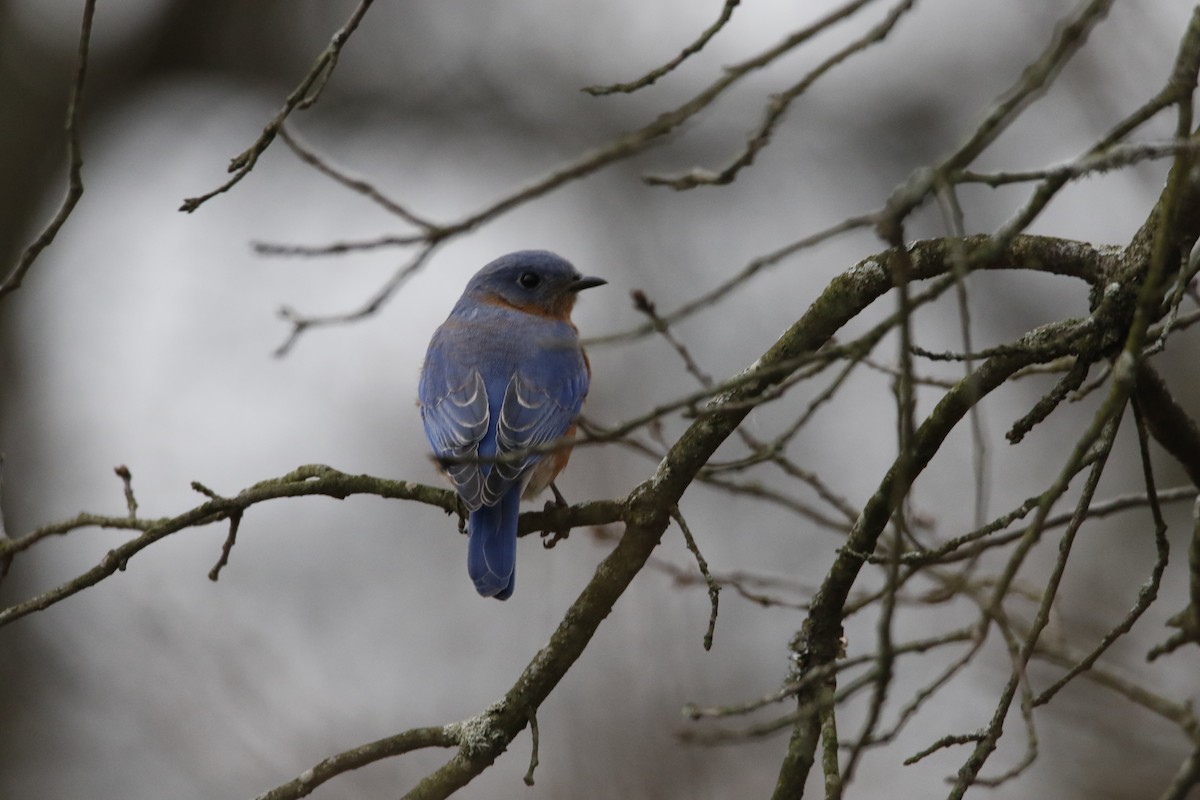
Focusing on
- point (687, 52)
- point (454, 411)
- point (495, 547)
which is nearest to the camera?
point (687, 52)

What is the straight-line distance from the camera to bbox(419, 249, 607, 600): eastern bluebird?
4.16m

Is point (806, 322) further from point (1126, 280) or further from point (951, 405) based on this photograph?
point (1126, 280)

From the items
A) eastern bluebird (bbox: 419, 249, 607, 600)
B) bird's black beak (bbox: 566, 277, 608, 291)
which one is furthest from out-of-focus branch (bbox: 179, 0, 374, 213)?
bird's black beak (bbox: 566, 277, 608, 291)

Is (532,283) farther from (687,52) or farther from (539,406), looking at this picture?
(687,52)

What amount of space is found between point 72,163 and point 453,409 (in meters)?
2.23

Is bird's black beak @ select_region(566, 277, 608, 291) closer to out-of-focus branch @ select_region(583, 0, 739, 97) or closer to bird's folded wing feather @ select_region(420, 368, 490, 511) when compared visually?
bird's folded wing feather @ select_region(420, 368, 490, 511)

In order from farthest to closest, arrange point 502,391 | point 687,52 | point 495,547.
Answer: point 502,391 → point 495,547 → point 687,52

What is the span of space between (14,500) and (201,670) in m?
2.18

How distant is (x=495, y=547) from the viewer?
418 cm

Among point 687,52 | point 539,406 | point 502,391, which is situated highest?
point 502,391

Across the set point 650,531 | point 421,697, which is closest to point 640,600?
point 421,697

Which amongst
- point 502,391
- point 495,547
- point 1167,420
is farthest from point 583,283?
point 1167,420

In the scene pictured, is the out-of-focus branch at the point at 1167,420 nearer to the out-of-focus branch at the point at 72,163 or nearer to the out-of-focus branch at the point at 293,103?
the out-of-focus branch at the point at 293,103

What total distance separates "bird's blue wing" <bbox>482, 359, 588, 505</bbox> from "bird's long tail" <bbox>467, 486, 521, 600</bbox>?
15.5 inches
